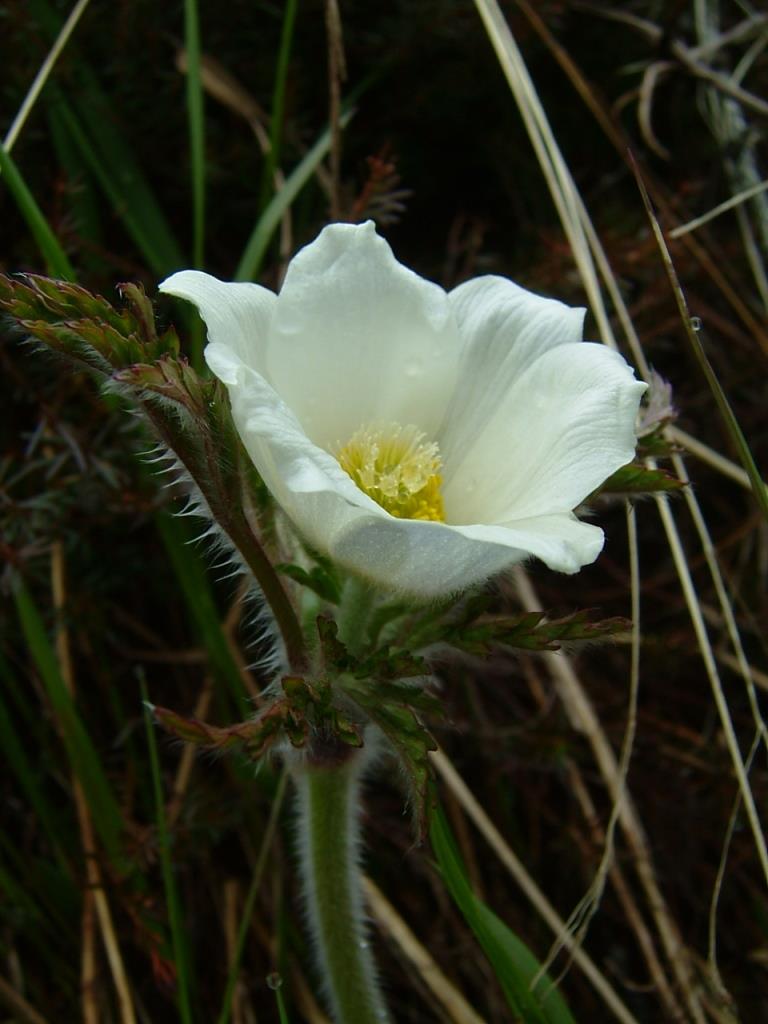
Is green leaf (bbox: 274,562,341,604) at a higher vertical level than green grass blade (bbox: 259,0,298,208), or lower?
lower

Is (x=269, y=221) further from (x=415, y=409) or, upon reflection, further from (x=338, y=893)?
(x=338, y=893)

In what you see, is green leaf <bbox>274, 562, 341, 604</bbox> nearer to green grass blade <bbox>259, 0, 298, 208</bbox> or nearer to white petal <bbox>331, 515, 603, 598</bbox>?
white petal <bbox>331, 515, 603, 598</bbox>

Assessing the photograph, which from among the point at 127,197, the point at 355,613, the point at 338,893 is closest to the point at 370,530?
the point at 355,613

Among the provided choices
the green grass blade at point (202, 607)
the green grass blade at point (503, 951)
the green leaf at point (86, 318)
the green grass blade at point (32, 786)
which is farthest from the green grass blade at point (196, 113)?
the green grass blade at point (503, 951)

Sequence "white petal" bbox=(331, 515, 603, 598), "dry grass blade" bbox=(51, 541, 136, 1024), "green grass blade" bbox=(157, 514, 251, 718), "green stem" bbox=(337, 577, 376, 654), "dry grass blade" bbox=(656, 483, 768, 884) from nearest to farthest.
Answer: "white petal" bbox=(331, 515, 603, 598) → "green stem" bbox=(337, 577, 376, 654) → "dry grass blade" bbox=(656, 483, 768, 884) → "dry grass blade" bbox=(51, 541, 136, 1024) → "green grass blade" bbox=(157, 514, 251, 718)

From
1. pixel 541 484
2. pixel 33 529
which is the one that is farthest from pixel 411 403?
pixel 33 529

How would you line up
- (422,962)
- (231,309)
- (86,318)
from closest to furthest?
(86,318), (231,309), (422,962)

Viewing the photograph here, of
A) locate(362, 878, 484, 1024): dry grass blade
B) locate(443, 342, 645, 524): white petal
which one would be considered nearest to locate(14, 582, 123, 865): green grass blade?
locate(362, 878, 484, 1024): dry grass blade
